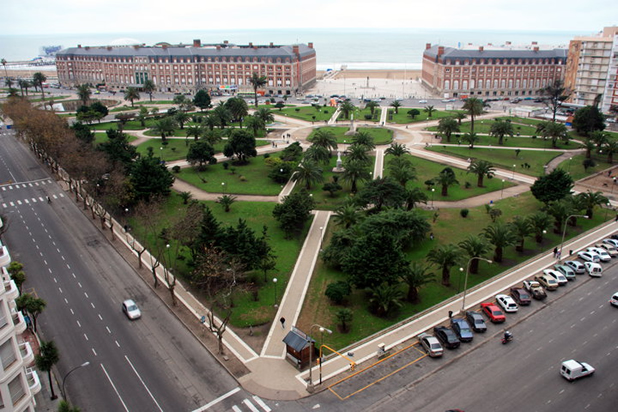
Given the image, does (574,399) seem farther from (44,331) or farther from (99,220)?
(99,220)

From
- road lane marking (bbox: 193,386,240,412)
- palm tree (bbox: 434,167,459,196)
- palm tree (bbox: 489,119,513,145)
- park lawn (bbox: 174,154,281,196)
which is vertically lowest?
road lane marking (bbox: 193,386,240,412)

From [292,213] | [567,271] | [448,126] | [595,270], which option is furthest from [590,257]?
[448,126]

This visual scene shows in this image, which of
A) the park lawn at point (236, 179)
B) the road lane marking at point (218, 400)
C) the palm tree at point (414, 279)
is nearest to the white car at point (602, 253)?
the palm tree at point (414, 279)

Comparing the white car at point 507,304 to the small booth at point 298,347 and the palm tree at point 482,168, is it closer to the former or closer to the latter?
the small booth at point 298,347

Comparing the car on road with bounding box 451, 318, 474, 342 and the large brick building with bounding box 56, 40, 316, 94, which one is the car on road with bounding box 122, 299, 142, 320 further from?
the large brick building with bounding box 56, 40, 316, 94

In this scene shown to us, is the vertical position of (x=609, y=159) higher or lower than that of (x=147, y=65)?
lower

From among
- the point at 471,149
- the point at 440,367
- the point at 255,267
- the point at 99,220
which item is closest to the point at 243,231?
the point at 255,267

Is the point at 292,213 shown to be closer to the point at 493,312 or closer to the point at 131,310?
the point at 131,310

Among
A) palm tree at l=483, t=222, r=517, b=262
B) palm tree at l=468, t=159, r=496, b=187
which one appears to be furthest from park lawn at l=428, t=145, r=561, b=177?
palm tree at l=483, t=222, r=517, b=262
